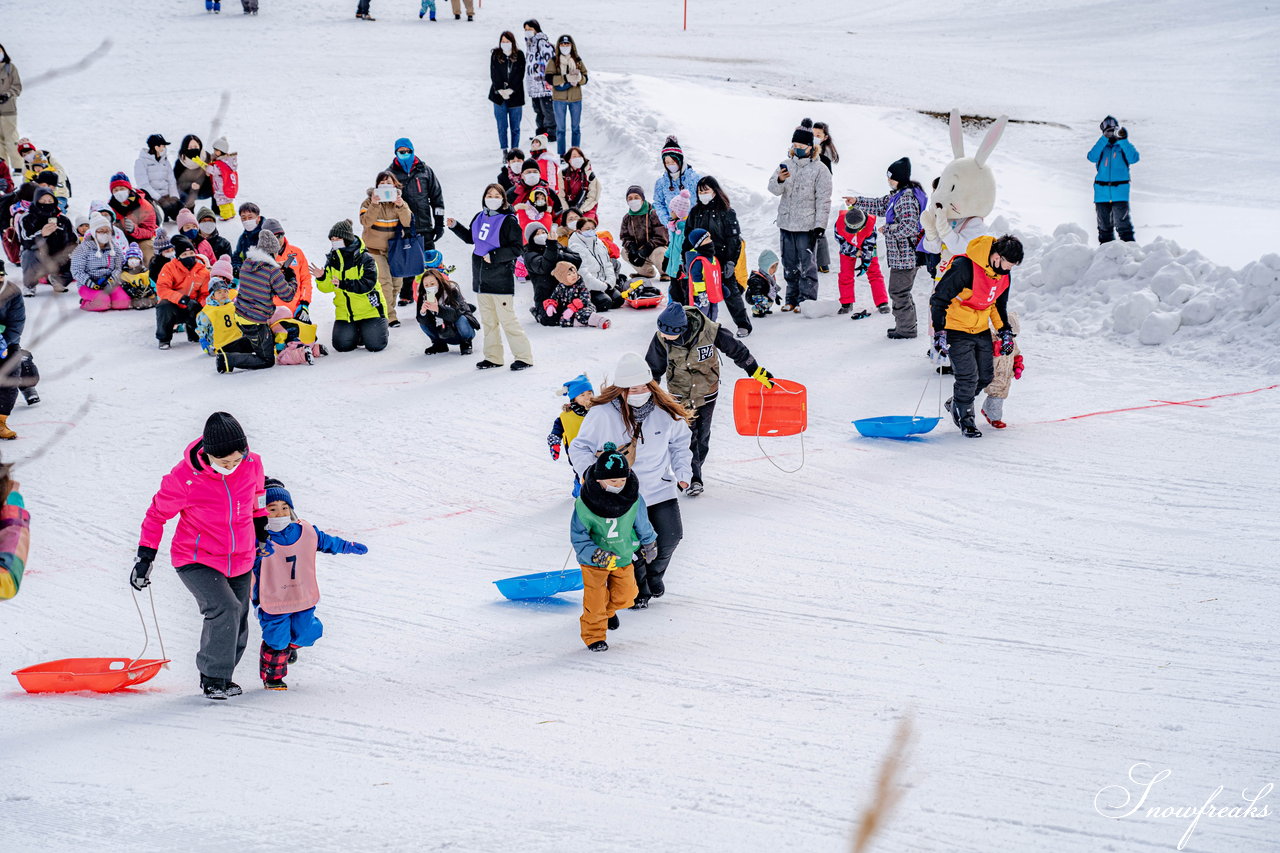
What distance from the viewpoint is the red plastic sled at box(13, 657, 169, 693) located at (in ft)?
21.6

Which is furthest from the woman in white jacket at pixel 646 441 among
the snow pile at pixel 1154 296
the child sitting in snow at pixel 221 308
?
the child sitting in snow at pixel 221 308

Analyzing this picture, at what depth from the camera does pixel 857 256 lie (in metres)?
13.2

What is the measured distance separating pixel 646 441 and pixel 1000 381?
154 inches

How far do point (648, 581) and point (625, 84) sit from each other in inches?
621

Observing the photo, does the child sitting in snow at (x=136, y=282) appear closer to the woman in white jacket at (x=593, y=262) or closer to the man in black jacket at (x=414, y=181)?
the man in black jacket at (x=414, y=181)

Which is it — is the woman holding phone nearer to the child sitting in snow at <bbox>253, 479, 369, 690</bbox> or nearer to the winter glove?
the child sitting in snow at <bbox>253, 479, 369, 690</bbox>

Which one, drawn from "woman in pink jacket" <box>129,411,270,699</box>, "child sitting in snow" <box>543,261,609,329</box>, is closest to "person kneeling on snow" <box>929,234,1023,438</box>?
"child sitting in snow" <box>543,261,609,329</box>

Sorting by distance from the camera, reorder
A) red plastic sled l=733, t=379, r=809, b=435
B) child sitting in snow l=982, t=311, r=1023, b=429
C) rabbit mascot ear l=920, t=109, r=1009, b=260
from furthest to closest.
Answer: rabbit mascot ear l=920, t=109, r=1009, b=260 < child sitting in snow l=982, t=311, r=1023, b=429 < red plastic sled l=733, t=379, r=809, b=435

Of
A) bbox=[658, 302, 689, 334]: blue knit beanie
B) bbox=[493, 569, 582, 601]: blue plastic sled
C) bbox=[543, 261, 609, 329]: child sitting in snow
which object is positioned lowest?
bbox=[493, 569, 582, 601]: blue plastic sled

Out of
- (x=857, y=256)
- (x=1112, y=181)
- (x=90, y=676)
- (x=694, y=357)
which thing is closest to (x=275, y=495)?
(x=90, y=676)

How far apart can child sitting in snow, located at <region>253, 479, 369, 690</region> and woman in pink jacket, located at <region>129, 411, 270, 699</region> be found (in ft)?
0.20

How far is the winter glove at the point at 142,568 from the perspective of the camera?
6.05m

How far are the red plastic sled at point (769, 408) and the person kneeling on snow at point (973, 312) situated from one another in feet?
4.74

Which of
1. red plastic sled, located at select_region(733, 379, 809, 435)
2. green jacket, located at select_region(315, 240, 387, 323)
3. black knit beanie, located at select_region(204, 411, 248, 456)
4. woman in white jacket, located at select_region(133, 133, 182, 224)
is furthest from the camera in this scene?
woman in white jacket, located at select_region(133, 133, 182, 224)
